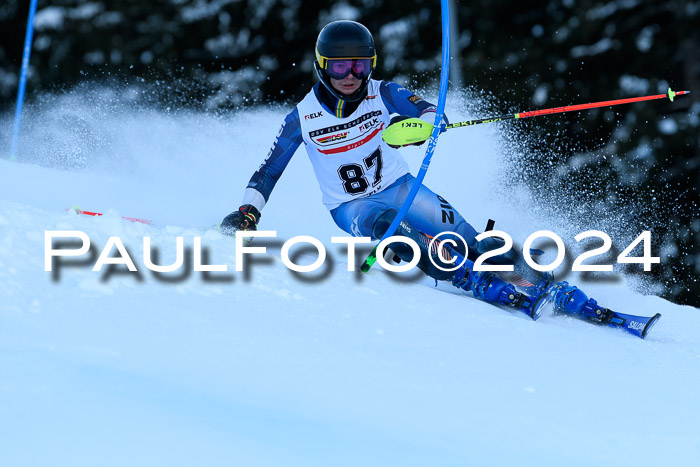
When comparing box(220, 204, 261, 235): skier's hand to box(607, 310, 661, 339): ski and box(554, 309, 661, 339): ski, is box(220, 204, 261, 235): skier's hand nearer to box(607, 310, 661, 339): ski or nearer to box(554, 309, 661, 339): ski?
box(554, 309, 661, 339): ski

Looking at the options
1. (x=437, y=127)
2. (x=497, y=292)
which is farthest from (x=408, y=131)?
(x=497, y=292)

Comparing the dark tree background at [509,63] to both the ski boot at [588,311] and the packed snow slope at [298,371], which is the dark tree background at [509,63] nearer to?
the ski boot at [588,311]

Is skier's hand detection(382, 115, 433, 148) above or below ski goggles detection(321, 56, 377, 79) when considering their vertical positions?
below

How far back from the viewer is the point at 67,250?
9.62ft

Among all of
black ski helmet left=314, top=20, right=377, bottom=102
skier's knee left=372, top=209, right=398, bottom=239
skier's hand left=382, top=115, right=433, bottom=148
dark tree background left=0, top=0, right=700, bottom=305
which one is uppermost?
dark tree background left=0, top=0, right=700, bottom=305

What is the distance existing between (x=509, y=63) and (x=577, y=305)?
7.64 meters

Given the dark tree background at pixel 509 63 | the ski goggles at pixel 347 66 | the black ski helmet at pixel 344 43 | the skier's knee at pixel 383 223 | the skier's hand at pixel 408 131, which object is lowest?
the skier's knee at pixel 383 223

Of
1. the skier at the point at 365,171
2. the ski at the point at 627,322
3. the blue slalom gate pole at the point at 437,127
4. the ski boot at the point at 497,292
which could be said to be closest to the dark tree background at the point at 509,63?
the skier at the point at 365,171

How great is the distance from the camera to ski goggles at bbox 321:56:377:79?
3.70 metres

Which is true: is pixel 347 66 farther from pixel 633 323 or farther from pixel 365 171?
pixel 633 323

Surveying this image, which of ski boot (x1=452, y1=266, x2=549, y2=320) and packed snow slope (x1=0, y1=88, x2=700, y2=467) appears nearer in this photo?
packed snow slope (x1=0, y1=88, x2=700, y2=467)

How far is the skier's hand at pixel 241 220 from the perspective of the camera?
149 inches

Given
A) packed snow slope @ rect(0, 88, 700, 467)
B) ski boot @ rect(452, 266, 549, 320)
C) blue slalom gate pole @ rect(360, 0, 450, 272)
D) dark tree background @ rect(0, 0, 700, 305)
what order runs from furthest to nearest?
dark tree background @ rect(0, 0, 700, 305), ski boot @ rect(452, 266, 549, 320), blue slalom gate pole @ rect(360, 0, 450, 272), packed snow slope @ rect(0, 88, 700, 467)

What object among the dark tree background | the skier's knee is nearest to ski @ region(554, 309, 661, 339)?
the skier's knee
